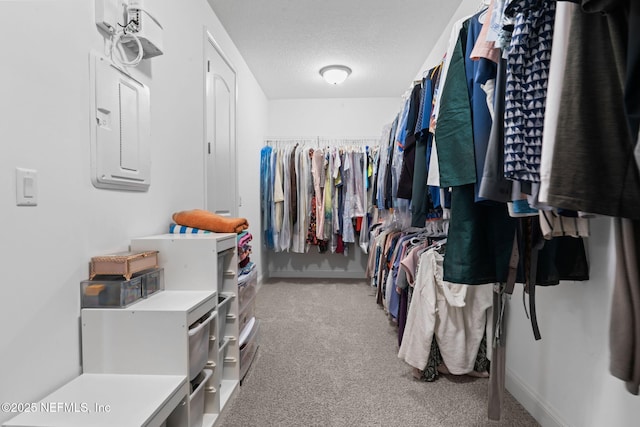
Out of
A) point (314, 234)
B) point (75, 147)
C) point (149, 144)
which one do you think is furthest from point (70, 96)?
point (314, 234)

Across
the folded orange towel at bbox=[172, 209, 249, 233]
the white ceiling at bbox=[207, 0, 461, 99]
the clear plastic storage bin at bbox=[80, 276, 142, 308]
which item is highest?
the white ceiling at bbox=[207, 0, 461, 99]

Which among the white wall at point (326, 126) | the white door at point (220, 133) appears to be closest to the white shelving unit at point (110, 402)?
the white door at point (220, 133)

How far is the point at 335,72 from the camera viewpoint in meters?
3.18

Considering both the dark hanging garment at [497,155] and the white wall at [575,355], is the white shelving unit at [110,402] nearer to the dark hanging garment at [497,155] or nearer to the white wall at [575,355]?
the dark hanging garment at [497,155]

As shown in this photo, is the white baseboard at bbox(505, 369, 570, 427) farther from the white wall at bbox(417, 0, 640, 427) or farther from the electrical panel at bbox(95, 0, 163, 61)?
the electrical panel at bbox(95, 0, 163, 61)

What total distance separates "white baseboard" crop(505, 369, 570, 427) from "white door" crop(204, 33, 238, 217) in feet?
Answer: 6.89

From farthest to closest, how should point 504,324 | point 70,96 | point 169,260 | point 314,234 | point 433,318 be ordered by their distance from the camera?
point 314,234
point 433,318
point 169,260
point 504,324
point 70,96

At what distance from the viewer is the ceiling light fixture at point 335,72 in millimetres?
3170

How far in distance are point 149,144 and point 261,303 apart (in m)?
2.07

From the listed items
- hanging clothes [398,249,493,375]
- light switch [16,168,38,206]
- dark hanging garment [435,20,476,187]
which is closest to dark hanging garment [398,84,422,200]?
hanging clothes [398,249,493,375]

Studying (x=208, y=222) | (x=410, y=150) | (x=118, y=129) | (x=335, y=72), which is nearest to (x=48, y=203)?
(x=118, y=129)

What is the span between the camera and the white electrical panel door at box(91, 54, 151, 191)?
1.15 meters

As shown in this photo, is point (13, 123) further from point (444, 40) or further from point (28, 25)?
point (444, 40)

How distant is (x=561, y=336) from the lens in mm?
1291
